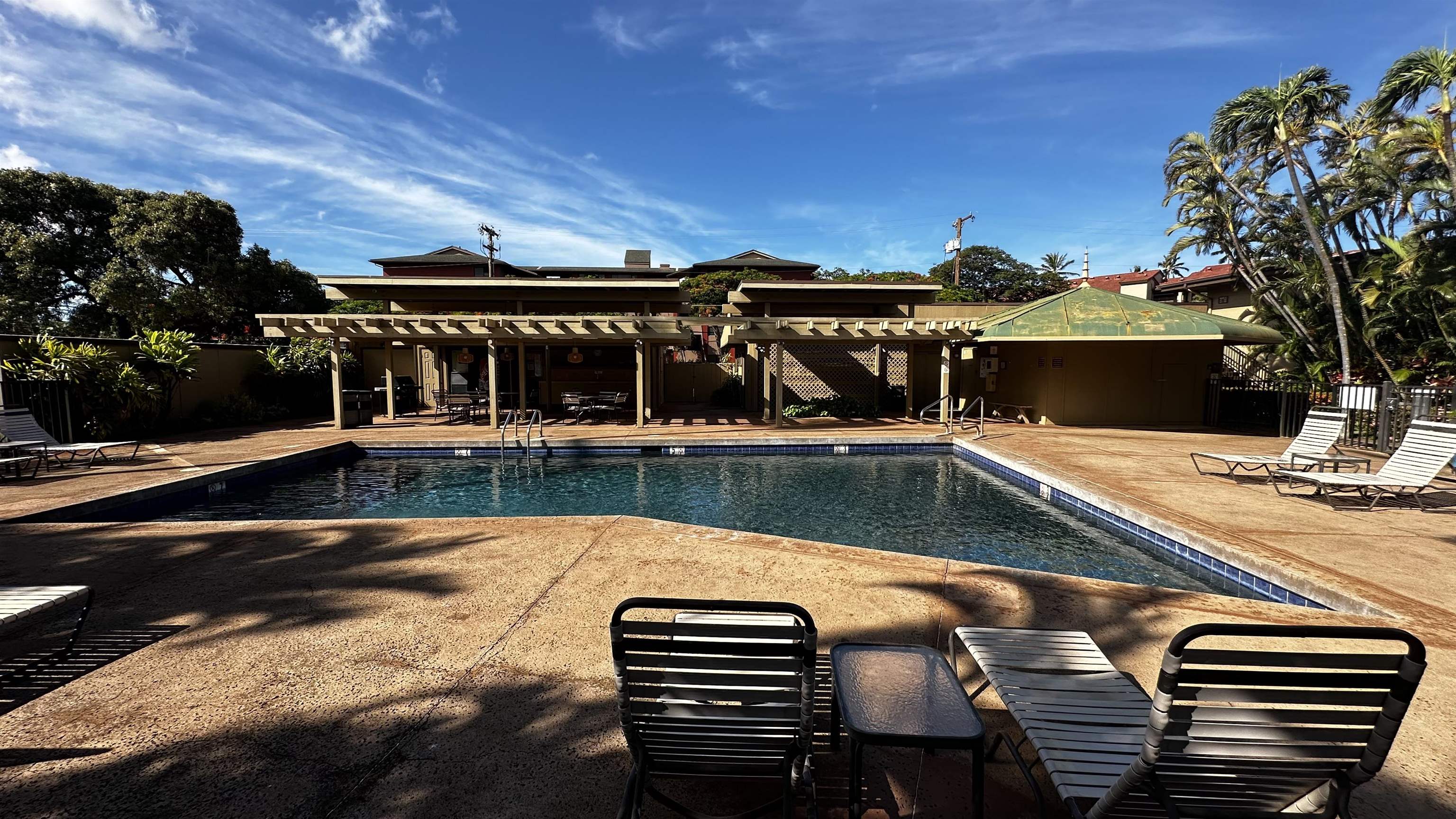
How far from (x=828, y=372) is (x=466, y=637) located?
16107mm

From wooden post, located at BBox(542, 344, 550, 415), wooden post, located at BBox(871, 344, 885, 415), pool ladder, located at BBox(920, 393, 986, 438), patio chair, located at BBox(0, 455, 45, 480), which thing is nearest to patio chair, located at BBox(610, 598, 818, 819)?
patio chair, located at BBox(0, 455, 45, 480)

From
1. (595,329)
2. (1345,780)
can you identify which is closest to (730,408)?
(595,329)

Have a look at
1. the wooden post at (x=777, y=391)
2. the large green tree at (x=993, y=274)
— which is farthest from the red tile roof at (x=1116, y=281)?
the wooden post at (x=777, y=391)

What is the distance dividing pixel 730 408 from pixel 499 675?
17265 millimetres

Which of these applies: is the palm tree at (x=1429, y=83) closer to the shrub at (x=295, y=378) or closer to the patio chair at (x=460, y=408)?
the patio chair at (x=460, y=408)

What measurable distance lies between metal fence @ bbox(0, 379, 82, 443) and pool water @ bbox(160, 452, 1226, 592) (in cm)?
439

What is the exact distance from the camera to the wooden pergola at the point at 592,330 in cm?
1391

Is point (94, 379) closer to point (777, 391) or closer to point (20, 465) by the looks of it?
point (20, 465)

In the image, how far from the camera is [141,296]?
86.3 feet

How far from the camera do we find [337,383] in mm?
14047

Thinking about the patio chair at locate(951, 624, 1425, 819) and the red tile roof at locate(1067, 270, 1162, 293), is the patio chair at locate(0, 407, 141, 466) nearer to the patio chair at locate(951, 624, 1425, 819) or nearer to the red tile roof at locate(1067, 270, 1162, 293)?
the patio chair at locate(951, 624, 1425, 819)

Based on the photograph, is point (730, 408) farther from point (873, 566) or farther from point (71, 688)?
point (71, 688)

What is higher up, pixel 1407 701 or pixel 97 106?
pixel 97 106

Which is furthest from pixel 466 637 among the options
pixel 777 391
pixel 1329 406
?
pixel 1329 406
